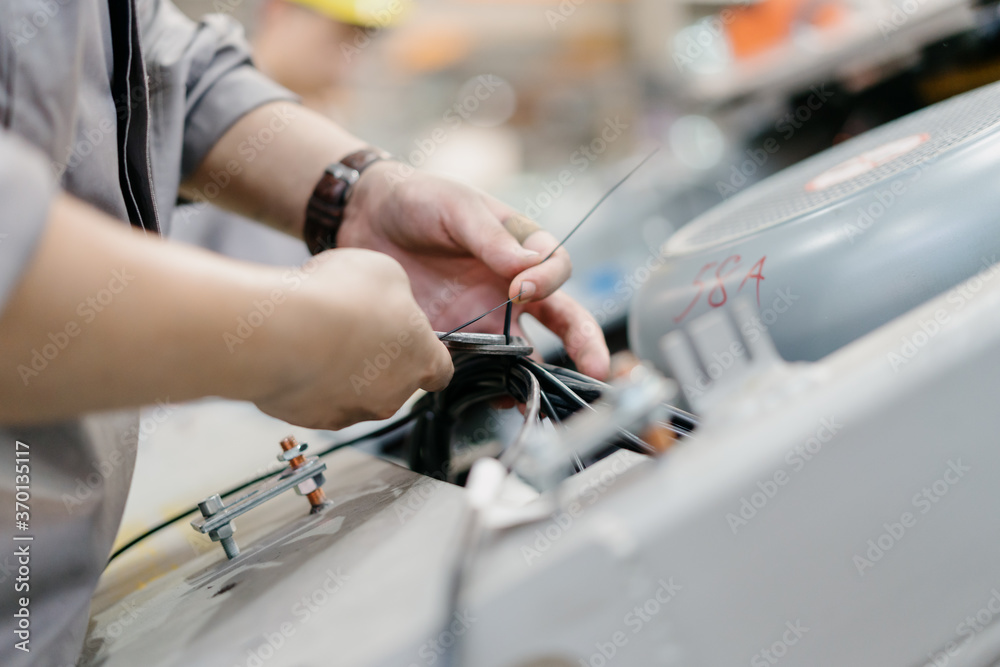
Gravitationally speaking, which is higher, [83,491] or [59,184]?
[59,184]

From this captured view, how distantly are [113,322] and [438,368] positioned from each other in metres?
0.19

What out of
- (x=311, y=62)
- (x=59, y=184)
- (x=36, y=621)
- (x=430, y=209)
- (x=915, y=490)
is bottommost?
(x=915, y=490)

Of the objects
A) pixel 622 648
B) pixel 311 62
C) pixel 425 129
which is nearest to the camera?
pixel 622 648

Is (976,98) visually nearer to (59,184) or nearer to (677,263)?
(677,263)

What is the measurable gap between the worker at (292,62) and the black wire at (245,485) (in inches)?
28.2

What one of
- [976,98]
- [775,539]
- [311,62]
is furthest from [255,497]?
[311,62]

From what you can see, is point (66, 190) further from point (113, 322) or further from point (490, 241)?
point (490, 241)

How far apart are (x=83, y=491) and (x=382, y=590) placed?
0.23 m

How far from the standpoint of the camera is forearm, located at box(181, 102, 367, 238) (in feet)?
2.31

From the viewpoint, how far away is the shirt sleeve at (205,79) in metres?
0.67

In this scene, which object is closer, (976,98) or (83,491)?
(83,491)

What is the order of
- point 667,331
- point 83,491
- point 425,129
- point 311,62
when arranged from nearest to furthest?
point 83,491, point 667,331, point 311,62, point 425,129

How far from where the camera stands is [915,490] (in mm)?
326

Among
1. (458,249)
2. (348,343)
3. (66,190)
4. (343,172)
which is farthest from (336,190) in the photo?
(348,343)
